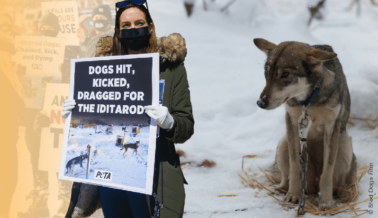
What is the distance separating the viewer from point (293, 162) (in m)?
2.28

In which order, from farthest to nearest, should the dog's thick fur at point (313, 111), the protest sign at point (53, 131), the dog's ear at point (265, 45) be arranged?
the protest sign at point (53, 131) → the dog's ear at point (265, 45) → the dog's thick fur at point (313, 111)

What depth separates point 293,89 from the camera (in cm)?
190

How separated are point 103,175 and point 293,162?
157 cm

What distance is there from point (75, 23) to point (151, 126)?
6.78 feet

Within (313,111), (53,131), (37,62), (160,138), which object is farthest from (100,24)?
(313,111)

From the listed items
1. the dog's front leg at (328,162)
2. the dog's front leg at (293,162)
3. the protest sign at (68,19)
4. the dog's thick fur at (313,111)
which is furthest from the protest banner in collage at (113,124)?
the protest sign at (68,19)

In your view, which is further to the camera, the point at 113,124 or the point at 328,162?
the point at 328,162

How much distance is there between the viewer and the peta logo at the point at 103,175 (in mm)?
1211

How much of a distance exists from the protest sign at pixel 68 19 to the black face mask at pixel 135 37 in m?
1.64

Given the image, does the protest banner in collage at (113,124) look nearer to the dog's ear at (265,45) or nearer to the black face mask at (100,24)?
the dog's ear at (265,45)

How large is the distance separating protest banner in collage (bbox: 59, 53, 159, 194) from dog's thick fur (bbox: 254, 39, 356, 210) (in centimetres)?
92

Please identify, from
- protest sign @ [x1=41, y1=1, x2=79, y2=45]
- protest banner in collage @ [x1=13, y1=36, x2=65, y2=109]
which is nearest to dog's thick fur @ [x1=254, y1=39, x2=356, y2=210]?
protest sign @ [x1=41, y1=1, x2=79, y2=45]

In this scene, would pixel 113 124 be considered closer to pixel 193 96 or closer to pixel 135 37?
pixel 135 37

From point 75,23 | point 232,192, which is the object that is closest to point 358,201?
point 232,192
